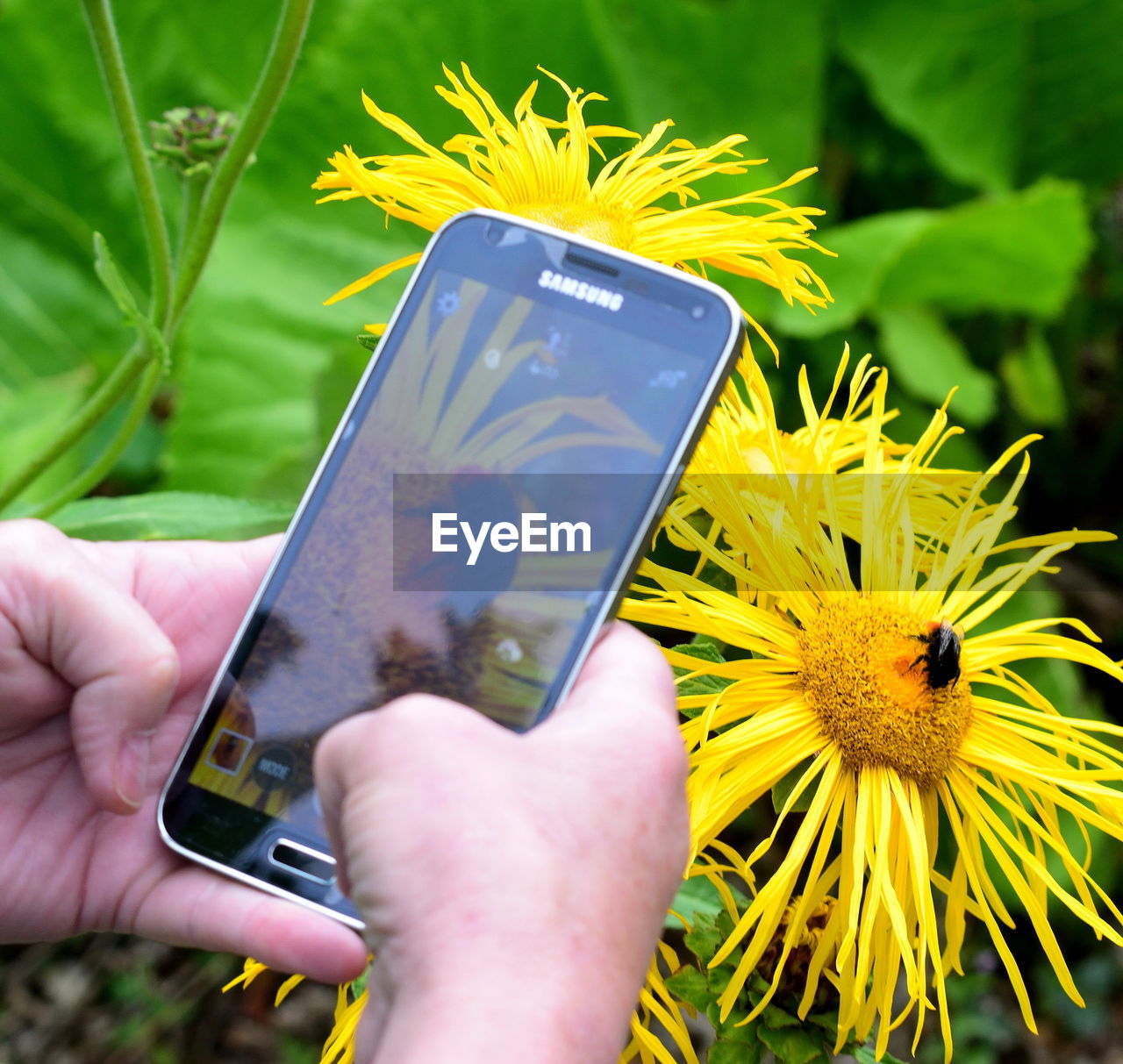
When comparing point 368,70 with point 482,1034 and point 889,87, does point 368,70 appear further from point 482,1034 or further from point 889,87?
point 482,1034

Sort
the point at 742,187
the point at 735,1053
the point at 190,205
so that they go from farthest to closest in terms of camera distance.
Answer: the point at 742,187, the point at 190,205, the point at 735,1053

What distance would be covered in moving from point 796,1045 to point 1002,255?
1358mm

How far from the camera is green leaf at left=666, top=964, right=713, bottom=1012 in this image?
563mm

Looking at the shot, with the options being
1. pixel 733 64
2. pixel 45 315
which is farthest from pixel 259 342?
pixel 733 64

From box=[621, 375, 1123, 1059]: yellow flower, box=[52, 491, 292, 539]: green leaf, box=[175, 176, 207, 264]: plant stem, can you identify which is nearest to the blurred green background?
box=[52, 491, 292, 539]: green leaf

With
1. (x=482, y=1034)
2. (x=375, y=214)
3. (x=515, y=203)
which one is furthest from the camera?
(x=375, y=214)

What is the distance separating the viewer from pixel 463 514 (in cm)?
61

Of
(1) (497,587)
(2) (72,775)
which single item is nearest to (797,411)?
(1) (497,587)

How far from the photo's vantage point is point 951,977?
1.47 metres

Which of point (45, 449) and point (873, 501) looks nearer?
point (873, 501)

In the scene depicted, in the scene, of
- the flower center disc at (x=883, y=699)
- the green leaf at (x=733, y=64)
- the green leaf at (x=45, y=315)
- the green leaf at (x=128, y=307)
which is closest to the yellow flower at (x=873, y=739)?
the flower center disc at (x=883, y=699)

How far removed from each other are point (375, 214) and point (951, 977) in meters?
1.35

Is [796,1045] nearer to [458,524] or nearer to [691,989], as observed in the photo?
[691,989]

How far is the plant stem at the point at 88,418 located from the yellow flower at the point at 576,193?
16cm
